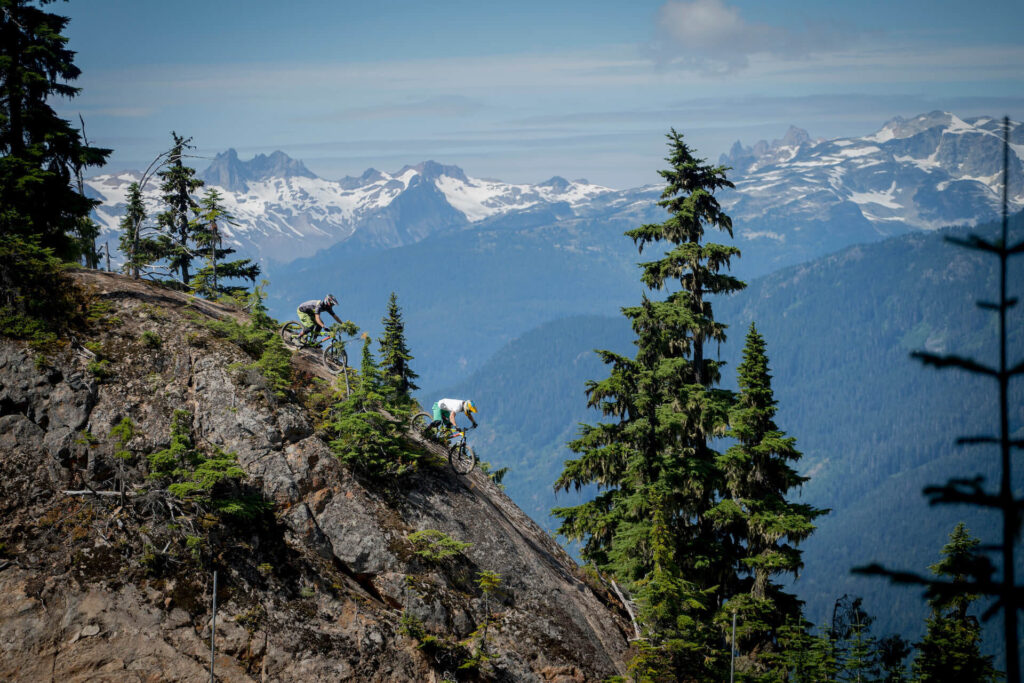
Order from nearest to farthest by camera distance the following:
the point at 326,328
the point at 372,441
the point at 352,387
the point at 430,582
→ the point at 430,582 → the point at 372,441 → the point at 352,387 → the point at 326,328

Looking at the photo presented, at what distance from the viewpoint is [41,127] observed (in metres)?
23.1

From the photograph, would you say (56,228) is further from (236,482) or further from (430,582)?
(430,582)

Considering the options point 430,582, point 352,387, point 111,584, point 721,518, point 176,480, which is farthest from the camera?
point 721,518

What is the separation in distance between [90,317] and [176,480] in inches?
262

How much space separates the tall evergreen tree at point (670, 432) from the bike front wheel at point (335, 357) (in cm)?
869

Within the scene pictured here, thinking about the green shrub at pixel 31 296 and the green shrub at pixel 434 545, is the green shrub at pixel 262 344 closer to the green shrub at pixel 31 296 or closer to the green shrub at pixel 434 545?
the green shrub at pixel 31 296

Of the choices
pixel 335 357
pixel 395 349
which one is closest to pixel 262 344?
pixel 335 357

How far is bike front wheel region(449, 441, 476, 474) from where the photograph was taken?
22469mm

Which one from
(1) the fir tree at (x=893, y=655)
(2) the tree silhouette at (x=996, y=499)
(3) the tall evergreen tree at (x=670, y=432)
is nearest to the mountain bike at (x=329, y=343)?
(3) the tall evergreen tree at (x=670, y=432)

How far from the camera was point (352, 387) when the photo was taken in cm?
2212

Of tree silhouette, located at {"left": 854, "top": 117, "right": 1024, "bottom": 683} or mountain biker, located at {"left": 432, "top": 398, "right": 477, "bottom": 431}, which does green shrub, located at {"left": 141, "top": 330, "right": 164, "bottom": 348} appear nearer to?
mountain biker, located at {"left": 432, "top": 398, "right": 477, "bottom": 431}

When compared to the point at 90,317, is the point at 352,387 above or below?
below

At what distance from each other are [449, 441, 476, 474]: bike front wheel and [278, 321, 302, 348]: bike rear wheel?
6.68 meters

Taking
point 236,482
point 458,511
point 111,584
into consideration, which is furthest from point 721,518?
point 111,584
